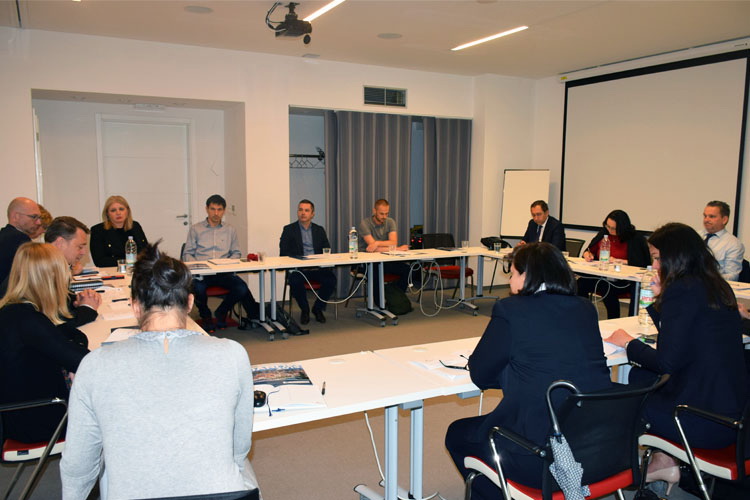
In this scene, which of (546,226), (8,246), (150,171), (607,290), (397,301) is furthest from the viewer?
(150,171)

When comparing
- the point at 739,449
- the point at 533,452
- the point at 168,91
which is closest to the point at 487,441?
the point at 533,452

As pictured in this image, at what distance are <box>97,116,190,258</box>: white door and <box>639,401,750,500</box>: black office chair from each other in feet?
20.4

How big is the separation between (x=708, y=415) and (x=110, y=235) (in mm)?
4765

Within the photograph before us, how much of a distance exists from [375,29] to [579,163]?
11.3 ft

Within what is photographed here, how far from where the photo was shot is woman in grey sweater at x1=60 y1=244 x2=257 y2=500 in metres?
1.30

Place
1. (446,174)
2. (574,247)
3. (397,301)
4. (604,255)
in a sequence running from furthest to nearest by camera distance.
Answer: (446,174)
(574,247)
(397,301)
(604,255)

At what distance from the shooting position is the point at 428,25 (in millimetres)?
5191

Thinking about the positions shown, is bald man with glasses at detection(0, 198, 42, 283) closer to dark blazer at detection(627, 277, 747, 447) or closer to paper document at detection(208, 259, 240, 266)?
paper document at detection(208, 259, 240, 266)

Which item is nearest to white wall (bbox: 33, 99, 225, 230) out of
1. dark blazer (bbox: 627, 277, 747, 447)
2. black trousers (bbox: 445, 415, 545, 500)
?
black trousers (bbox: 445, 415, 545, 500)

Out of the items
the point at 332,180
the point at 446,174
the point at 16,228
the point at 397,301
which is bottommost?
the point at 397,301

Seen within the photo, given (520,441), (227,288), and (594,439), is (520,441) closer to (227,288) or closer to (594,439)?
(594,439)

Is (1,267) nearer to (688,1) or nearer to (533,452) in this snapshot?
(533,452)

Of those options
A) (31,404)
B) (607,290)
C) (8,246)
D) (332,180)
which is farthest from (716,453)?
(332,180)

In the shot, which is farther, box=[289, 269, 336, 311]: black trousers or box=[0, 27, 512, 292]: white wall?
box=[289, 269, 336, 311]: black trousers
